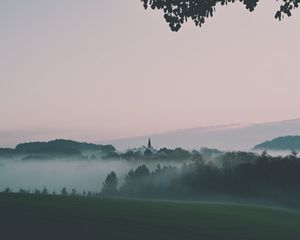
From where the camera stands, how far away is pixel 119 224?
34.0 m

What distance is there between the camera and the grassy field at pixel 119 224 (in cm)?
2980

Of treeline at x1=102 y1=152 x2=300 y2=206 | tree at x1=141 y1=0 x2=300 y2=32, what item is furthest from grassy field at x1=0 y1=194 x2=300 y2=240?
treeline at x1=102 y1=152 x2=300 y2=206

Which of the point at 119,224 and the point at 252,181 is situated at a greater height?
the point at 252,181

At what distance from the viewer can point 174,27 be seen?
25125mm

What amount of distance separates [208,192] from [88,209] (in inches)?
4707

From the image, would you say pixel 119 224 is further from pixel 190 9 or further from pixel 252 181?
pixel 252 181

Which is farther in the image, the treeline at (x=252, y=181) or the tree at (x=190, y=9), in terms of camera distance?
the treeline at (x=252, y=181)

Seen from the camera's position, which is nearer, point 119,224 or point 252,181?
point 119,224

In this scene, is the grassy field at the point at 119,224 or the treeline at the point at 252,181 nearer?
the grassy field at the point at 119,224

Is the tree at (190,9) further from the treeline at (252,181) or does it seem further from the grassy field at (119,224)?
the treeline at (252,181)

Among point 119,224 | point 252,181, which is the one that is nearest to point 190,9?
point 119,224

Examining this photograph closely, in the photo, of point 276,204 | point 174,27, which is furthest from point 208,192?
point 174,27

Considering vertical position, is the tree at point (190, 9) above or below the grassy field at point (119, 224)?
A: above

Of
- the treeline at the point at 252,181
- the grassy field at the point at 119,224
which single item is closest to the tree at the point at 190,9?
the grassy field at the point at 119,224
